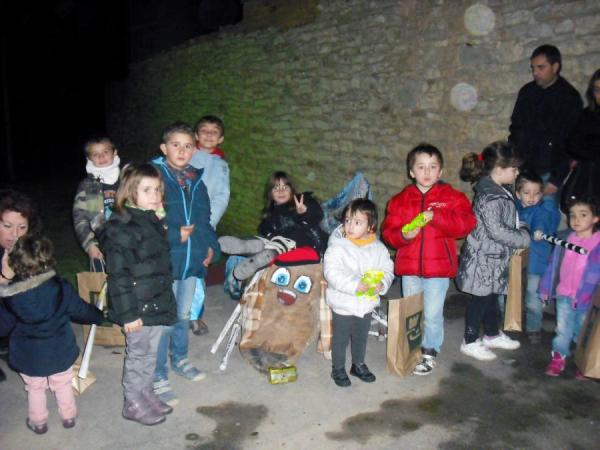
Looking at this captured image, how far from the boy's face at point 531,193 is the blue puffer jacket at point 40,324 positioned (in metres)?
3.71

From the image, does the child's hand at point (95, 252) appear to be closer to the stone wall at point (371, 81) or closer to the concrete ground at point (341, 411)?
the concrete ground at point (341, 411)

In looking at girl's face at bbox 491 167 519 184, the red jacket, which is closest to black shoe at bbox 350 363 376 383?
the red jacket

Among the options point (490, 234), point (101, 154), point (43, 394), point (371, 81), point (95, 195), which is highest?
point (371, 81)

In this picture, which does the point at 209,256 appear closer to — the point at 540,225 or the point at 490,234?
the point at 490,234

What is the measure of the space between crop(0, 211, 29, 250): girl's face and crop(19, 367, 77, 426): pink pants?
899 mm

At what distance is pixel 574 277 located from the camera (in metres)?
4.05

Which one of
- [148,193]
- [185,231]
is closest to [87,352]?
[185,231]

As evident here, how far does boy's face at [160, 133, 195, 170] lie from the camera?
3.80 meters

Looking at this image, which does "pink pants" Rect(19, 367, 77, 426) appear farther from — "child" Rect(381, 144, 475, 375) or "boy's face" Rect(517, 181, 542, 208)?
"boy's face" Rect(517, 181, 542, 208)

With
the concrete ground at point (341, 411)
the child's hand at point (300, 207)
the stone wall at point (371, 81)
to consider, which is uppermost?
the stone wall at point (371, 81)

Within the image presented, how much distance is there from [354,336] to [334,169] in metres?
4.60

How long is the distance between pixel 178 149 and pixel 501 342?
10.5 ft

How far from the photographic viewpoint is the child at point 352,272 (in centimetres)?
382

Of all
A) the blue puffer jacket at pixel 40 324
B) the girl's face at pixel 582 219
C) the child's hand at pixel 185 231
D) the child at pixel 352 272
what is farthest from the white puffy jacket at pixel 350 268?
the blue puffer jacket at pixel 40 324
